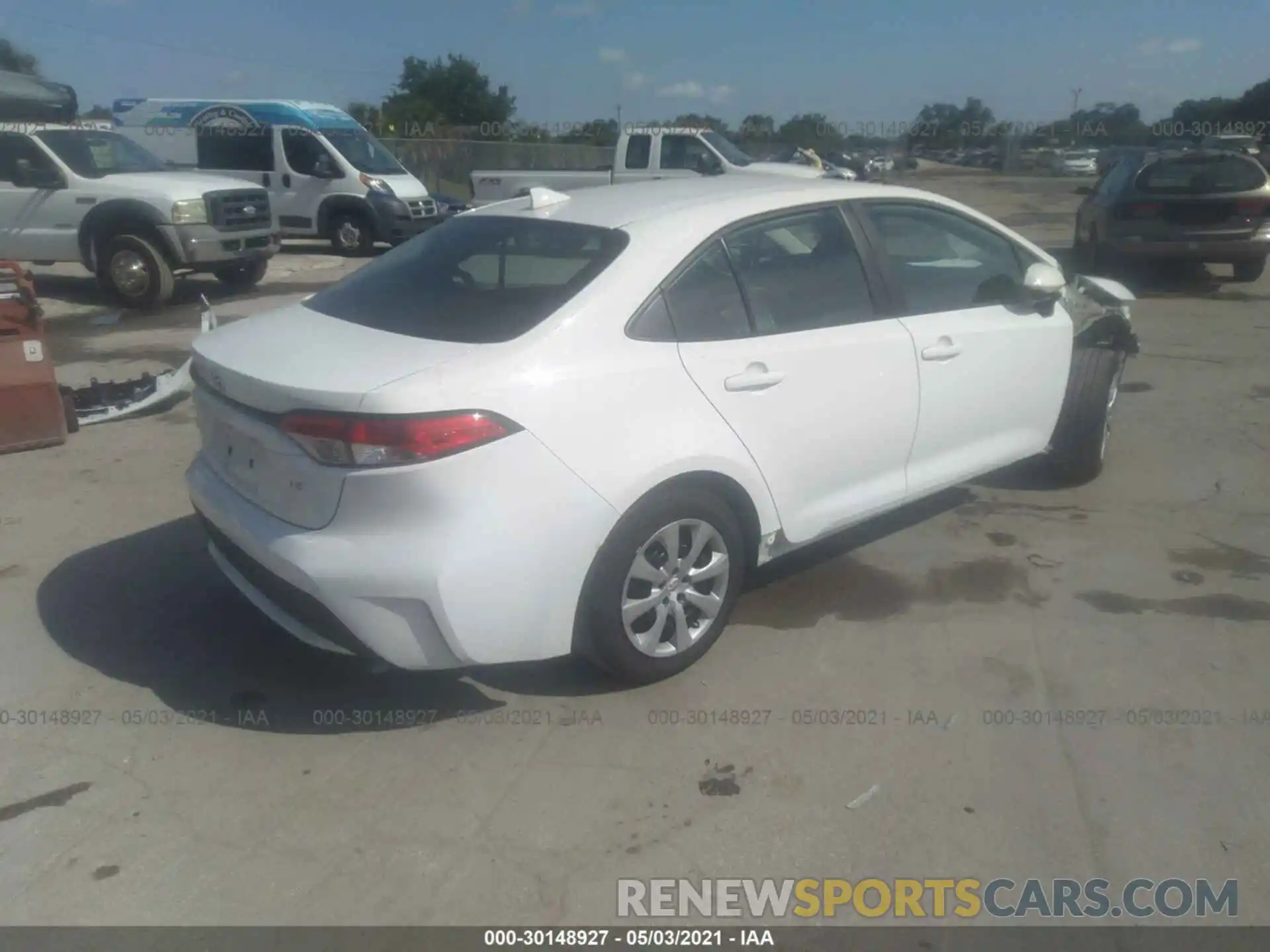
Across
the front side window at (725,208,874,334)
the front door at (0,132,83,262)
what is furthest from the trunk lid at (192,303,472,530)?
the front door at (0,132,83,262)

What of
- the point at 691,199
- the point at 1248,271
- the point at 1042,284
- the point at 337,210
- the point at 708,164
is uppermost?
the point at 691,199

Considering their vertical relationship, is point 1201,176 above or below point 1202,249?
above

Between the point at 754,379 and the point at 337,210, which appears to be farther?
the point at 337,210

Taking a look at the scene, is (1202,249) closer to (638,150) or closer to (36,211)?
(638,150)

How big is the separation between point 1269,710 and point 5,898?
152 inches

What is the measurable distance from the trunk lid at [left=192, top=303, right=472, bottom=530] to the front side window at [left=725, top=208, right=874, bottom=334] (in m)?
1.17

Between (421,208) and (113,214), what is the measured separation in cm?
579

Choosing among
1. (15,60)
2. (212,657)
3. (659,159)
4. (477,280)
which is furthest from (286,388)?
(15,60)

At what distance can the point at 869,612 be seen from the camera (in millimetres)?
4418

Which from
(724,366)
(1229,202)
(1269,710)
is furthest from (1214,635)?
(1229,202)

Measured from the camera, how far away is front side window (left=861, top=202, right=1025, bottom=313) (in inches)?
178

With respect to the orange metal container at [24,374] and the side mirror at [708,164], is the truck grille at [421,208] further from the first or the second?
the orange metal container at [24,374]

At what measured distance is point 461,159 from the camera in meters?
29.1

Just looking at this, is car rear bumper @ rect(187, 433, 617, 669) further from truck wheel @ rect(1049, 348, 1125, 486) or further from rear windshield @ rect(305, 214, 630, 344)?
truck wheel @ rect(1049, 348, 1125, 486)
